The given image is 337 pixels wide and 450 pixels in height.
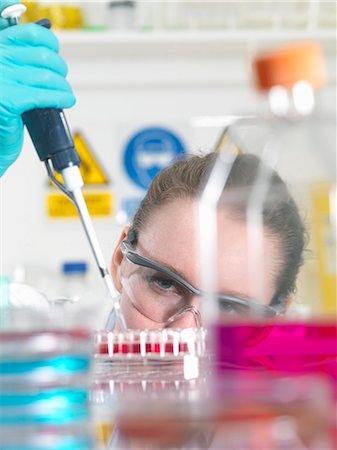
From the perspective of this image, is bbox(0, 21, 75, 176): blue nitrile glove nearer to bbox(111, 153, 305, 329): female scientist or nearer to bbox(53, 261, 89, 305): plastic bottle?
bbox(111, 153, 305, 329): female scientist

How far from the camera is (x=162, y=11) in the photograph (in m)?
2.96

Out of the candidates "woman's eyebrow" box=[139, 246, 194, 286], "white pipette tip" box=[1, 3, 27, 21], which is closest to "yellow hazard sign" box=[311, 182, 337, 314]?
"woman's eyebrow" box=[139, 246, 194, 286]

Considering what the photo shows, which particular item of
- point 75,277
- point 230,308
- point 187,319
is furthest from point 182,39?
point 230,308

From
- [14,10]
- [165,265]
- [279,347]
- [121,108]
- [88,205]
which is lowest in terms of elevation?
[88,205]

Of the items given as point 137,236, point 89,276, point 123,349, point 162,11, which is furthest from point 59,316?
point 162,11

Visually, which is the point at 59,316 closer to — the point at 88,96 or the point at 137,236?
the point at 137,236

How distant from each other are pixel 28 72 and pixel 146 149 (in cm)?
152

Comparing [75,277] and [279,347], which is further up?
[279,347]

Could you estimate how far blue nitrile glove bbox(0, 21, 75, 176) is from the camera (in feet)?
4.79

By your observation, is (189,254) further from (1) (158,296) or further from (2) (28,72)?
(2) (28,72)

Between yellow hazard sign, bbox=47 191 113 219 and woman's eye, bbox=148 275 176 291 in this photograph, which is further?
yellow hazard sign, bbox=47 191 113 219

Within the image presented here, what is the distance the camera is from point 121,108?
3.04 m

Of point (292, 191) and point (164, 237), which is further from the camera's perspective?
point (164, 237)

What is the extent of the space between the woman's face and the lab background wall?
1.42 meters
